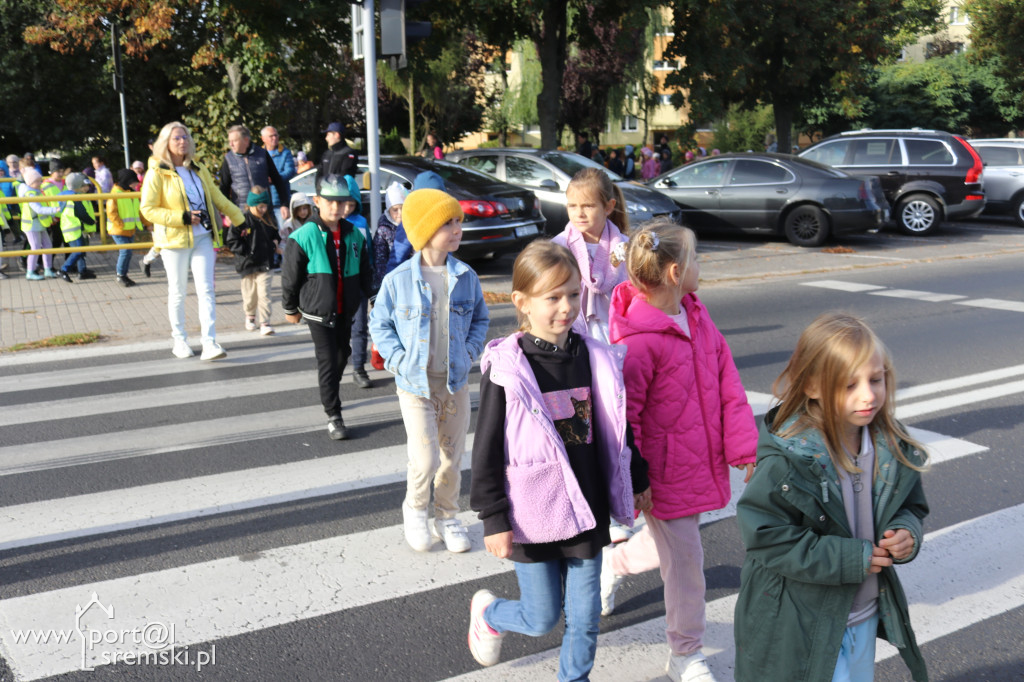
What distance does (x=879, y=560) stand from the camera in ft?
7.69

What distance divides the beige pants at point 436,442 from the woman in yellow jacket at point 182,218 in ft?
14.7

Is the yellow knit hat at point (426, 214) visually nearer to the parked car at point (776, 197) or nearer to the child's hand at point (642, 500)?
the child's hand at point (642, 500)

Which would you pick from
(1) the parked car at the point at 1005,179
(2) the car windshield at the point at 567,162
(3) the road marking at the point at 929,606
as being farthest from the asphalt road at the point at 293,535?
(1) the parked car at the point at 1005,179

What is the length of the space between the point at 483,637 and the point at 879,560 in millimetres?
1394

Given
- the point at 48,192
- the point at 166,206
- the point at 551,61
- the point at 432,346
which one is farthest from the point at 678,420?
the point at 551,61

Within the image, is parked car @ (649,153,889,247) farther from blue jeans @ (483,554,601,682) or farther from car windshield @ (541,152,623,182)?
blue jeans @ (483,554,601,682)

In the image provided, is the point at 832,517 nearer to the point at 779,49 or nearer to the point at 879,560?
the point at 879,560

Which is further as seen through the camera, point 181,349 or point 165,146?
point 181,349

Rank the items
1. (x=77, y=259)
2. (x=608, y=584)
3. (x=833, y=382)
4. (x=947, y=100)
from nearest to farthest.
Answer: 1. (x=833, y=382)
2. (x=608, y=584)
3. (x=77, y=259)
4. (x=947, y=100)

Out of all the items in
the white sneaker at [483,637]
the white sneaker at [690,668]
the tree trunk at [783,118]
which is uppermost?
the tree trunk at [783,118]

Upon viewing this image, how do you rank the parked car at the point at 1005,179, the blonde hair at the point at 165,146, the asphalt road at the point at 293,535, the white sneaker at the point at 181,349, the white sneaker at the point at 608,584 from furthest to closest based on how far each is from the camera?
the parked car at the point at 1005,179
the white sneaker at the point at 181,349
the blonde hair at the point at 165,146
the white sneaker at the point at 608,584
the asphalt road at the point at 293,535

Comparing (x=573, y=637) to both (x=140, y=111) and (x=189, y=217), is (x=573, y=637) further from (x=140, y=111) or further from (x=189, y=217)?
(x=140, y=111)

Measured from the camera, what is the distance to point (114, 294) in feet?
39.8

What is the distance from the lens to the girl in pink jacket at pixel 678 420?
323 centimetres
